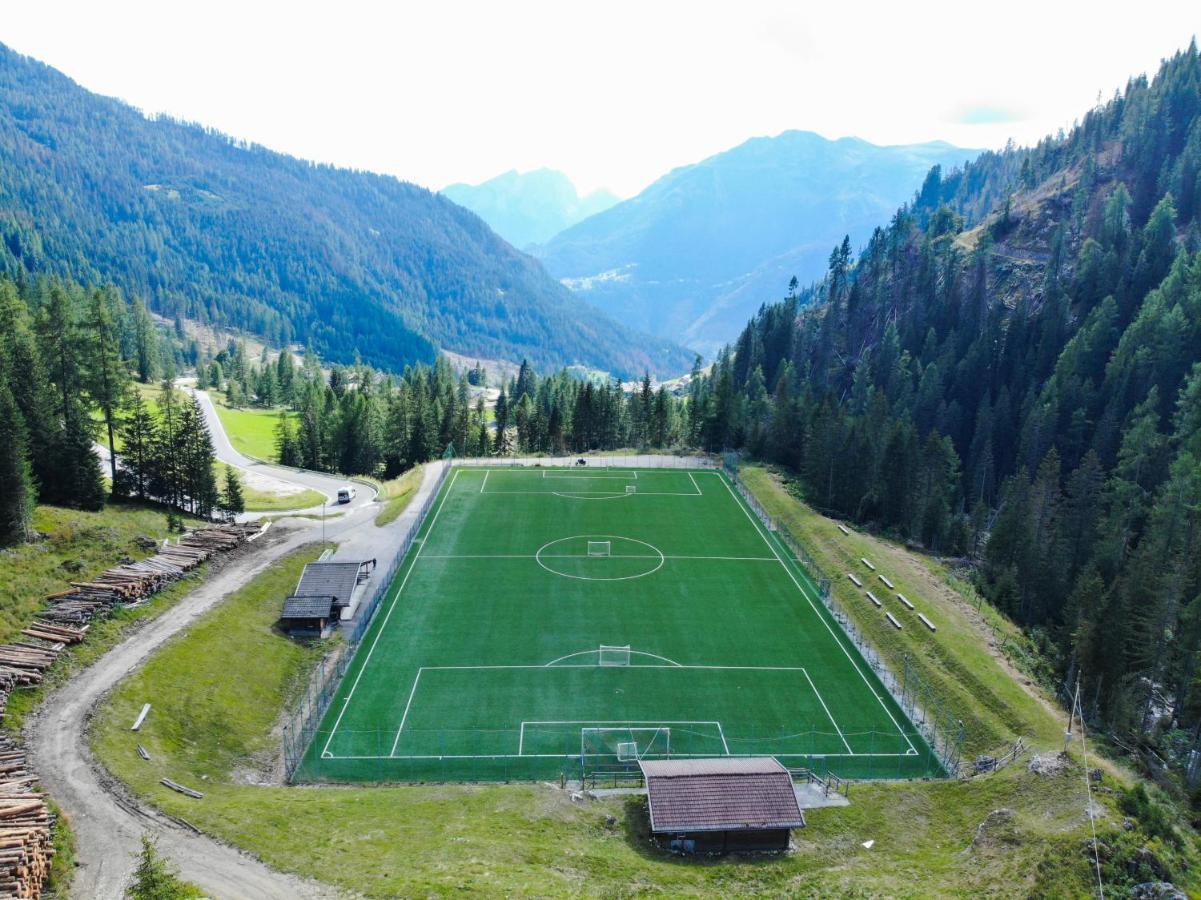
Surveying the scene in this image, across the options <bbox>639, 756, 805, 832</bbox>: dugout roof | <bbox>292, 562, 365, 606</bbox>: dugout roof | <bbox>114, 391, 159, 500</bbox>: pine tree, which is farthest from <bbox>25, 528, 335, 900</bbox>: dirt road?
<bbox>114, 391, 159, 500</bbox>: pine tree

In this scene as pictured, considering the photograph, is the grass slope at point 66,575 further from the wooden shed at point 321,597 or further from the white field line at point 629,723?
the white field line at point 629,723

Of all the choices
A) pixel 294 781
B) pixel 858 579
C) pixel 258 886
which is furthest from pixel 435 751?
pixel 858 579

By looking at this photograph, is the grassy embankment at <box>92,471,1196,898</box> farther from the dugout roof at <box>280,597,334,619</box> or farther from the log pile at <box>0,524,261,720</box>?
the dugout roof at <box>280,597,334,619</box>

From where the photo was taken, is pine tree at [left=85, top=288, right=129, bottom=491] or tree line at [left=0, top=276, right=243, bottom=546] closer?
tree line at [left=0, top=276, right=243, bottom=546]

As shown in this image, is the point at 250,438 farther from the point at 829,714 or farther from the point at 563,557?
the point at 829,714

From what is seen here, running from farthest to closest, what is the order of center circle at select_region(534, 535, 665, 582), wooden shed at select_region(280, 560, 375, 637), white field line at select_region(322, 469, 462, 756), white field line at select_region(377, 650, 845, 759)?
center circle at select_region(534, 535, 665, 582)
wooden shed at select_region(280, 560, 375, 637)
white field line at select_region(322, 469, 462, 756)
white field line at select_region(377, 650, 845, 759)

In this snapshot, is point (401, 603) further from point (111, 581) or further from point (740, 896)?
point (740, 896)
